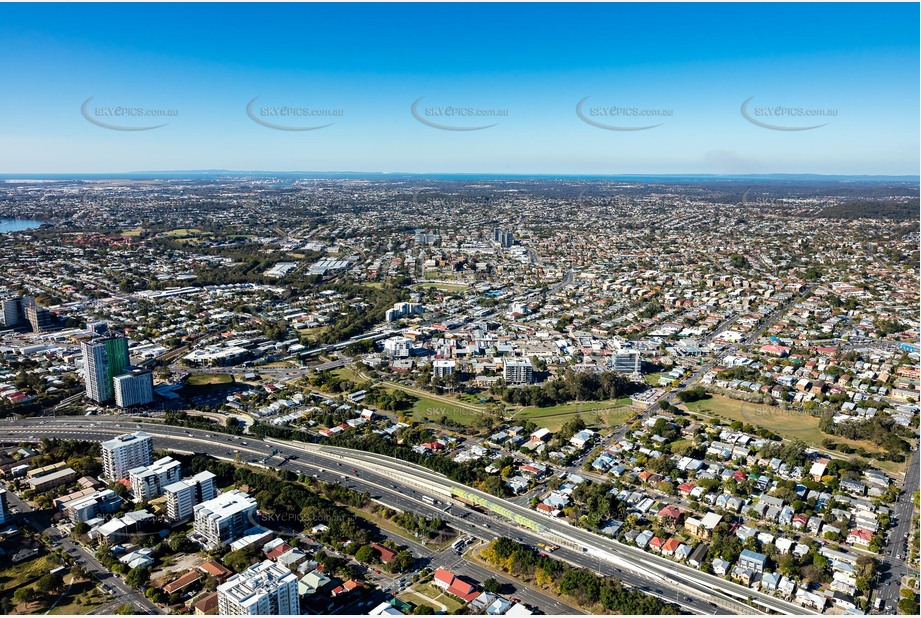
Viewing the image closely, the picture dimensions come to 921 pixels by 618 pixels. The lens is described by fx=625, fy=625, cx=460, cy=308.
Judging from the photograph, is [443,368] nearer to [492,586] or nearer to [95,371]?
[95,371]

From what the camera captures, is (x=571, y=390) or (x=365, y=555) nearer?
(x=365, y=555)

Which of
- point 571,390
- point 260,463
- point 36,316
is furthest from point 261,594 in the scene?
point 36,316

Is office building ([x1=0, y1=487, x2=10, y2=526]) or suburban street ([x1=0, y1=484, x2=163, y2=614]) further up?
office building ([x1=0, y1=487, x2=10, y2=526])

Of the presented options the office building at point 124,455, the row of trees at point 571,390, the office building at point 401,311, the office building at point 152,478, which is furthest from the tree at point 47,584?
the office building at point 401,311

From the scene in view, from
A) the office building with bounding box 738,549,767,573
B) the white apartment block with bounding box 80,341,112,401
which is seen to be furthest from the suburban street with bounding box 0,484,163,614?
the office building with bounding box 738,549,767,573

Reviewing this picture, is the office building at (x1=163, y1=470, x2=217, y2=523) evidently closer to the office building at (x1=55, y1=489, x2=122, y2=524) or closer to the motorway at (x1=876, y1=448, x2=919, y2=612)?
the office building at (x1=55, y1=489, x2=122, y2=524)

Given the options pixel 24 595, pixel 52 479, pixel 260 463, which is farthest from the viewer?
pixel 260 463

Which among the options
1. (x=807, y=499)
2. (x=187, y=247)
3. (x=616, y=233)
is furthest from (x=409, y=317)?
(x=616, y=233)
